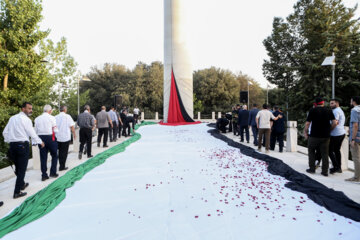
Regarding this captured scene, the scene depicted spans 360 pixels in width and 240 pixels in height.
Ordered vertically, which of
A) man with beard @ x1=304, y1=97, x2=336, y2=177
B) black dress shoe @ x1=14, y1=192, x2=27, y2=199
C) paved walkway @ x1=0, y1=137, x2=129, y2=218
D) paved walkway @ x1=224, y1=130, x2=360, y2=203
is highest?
man with beard @ x1=304, y1=97, x2=336, y2=177

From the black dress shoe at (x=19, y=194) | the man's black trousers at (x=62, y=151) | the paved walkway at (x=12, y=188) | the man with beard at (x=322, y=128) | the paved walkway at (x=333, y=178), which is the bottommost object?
the paved walkway at (x=12, y=188)

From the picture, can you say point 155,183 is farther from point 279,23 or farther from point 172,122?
point 279,23

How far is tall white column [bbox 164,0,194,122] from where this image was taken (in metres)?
23.5

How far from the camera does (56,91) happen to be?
26953mm

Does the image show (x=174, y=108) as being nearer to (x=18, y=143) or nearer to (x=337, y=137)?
(x=337, y=137)

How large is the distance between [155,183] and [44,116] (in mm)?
3113

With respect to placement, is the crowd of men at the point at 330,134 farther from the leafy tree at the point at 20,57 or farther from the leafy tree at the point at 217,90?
the leafy tree at the point at 217,90

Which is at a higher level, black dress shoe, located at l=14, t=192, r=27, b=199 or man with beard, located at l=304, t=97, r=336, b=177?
man with beard, located at l=304, t=97, r=336, b=177

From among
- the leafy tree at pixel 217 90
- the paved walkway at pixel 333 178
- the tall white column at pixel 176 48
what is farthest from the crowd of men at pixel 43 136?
the leafy tree at pixel 217 90

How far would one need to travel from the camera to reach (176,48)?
23531 millimetres

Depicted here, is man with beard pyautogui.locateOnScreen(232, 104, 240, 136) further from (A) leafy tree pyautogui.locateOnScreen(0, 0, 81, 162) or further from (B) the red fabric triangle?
(A) leafy tree pyautogui.locateOnScreen(0, 0, 81, 162)

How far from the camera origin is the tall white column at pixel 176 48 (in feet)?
76.9

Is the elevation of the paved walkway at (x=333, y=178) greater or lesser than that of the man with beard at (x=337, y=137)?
lesser

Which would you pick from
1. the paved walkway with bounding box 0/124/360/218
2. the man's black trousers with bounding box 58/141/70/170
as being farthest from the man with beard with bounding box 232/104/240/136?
the man's black trousers with bounding box 58/141/70/170
